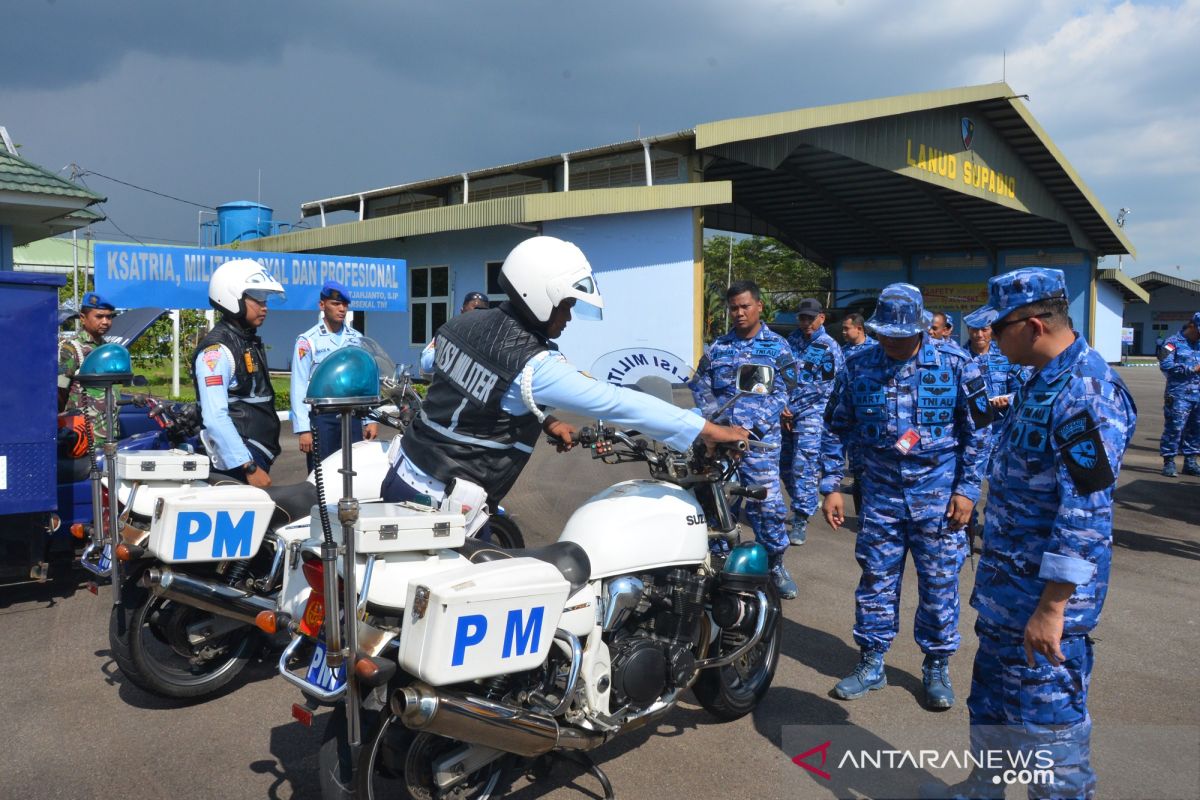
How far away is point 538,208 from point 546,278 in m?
15.6

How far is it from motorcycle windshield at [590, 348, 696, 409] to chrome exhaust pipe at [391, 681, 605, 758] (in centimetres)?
157

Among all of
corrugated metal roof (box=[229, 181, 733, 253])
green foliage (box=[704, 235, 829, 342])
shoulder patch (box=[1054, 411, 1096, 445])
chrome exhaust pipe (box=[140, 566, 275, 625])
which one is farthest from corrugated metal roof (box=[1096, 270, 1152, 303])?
chrome exhaust pipe (box=[140, 566, 275, 625])

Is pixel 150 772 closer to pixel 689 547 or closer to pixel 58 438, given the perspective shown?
pixel 689 547

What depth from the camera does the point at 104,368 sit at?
14.0 feet

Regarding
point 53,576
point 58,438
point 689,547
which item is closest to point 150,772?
point 689,547

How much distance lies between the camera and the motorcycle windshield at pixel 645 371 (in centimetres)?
392

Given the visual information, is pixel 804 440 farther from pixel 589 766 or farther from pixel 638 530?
pixel 589 766

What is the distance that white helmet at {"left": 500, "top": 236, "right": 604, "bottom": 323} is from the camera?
10.5 ft

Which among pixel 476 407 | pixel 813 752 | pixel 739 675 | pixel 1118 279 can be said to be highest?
pixel 1118 279

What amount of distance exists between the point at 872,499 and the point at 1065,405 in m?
1.70

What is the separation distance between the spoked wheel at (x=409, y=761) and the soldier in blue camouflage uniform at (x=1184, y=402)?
429 inches

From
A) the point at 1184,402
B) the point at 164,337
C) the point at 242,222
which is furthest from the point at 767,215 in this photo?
the point at 1184,402

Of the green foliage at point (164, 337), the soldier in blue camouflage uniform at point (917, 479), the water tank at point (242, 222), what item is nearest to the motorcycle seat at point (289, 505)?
the soldier in blue camouflage uniform at point (917, 479)

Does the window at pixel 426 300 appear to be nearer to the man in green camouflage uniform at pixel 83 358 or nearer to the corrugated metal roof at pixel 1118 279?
the man in green camouflage uniform at pixel 83 358
